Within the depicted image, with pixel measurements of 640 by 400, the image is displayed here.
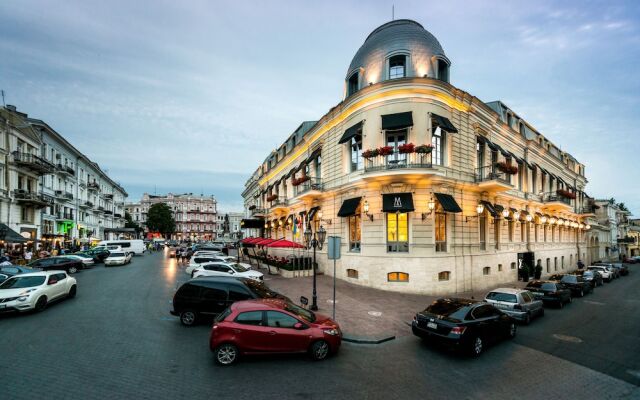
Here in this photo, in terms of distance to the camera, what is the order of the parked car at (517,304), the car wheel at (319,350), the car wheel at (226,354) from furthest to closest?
the parked car at (517,304) → the car wheel at (319,350) → the car wheel at (226,354)

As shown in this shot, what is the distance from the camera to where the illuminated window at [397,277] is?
1773cm

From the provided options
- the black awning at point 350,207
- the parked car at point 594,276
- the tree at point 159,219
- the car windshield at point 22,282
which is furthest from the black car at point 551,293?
the tree at point 159,219

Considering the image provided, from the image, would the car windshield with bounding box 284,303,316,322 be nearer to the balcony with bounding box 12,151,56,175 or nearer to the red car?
the red car

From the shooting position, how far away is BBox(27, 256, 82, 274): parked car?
23.1 meters

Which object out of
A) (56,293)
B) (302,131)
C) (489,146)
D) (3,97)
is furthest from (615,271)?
(3,97)

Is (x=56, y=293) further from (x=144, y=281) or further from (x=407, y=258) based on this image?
(x=407, y=258)

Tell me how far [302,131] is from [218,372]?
27.9 metres

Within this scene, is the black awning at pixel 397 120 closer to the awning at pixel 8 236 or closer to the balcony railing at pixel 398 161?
the balcony railing at pixel 398 161

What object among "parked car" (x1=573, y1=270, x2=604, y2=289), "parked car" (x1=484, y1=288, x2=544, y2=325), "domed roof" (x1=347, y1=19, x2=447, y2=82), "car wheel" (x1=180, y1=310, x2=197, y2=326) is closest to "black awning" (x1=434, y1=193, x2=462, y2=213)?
"parked car" (x1=484, y1=288, x2=544, y2=325)

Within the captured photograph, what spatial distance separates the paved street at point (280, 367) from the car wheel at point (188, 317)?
0.33 meters

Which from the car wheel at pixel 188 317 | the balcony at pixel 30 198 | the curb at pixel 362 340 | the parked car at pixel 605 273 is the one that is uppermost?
the balcony at pixel 30 198

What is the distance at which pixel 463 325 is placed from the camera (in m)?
9.05

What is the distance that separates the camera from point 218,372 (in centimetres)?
756

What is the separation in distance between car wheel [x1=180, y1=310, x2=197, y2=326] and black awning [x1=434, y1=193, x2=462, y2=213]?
14.0 metres
